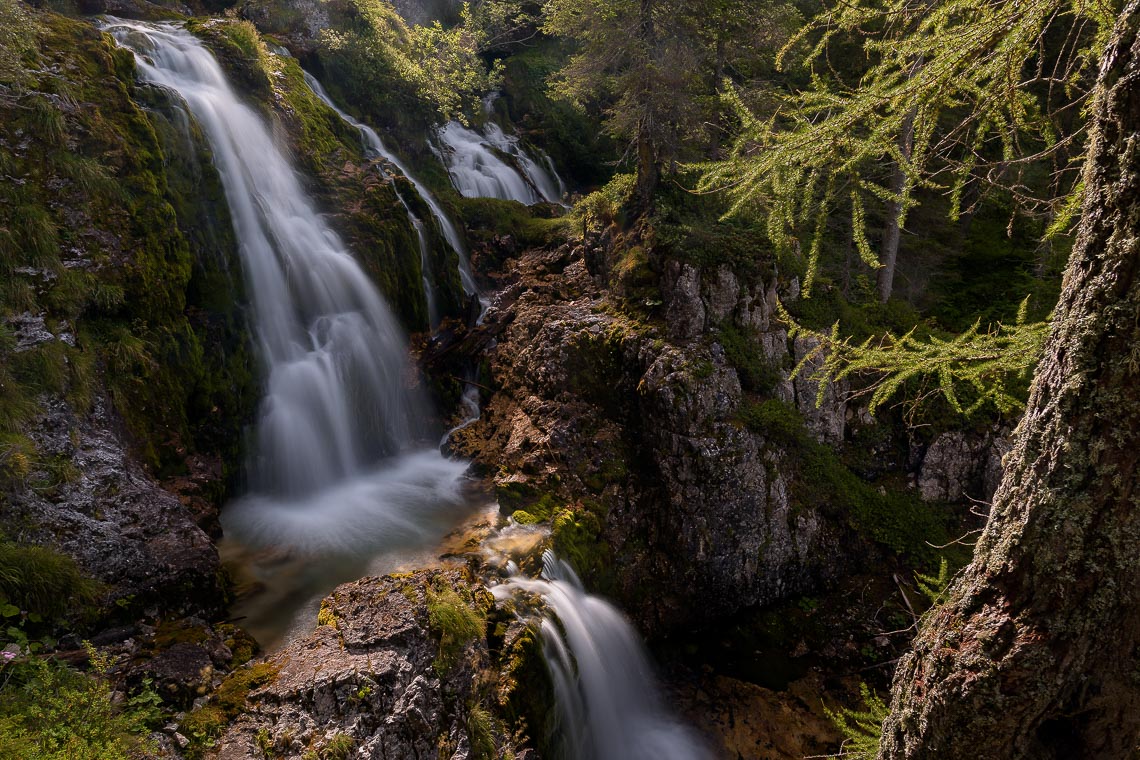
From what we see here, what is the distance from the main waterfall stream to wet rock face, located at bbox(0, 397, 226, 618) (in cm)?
111

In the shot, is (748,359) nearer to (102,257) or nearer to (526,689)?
(526,689)

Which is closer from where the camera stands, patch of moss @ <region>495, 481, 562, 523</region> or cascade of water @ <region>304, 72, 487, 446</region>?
patch of moss @ <region>495, 481, 562, 523</region>

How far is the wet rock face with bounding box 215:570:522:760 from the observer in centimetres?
394

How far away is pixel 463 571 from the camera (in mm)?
6000

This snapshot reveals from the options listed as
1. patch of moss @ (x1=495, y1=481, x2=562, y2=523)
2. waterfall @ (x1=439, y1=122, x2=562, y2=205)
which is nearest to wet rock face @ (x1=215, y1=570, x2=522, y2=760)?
patch of moss @ (x1=495, y1=481, x2=562, y2=523)

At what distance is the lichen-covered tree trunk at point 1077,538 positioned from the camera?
2.16 metres

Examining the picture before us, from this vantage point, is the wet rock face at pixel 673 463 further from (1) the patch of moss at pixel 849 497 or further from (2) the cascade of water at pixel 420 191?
(2) the cascade of water at pixel 420 191

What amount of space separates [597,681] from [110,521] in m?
5.30

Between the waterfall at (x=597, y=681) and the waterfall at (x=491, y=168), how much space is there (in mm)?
12033

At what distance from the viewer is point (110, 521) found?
5504 mm

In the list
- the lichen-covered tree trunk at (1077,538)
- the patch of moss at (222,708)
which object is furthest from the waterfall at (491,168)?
the lichen-covered tree trunk at (1077,538)

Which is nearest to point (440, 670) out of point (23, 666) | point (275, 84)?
point (23, 666)

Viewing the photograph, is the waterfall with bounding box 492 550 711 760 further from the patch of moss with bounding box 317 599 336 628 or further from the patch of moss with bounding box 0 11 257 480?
the patch of moss with bounding box 0 11 257 480

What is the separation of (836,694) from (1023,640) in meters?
6.10
